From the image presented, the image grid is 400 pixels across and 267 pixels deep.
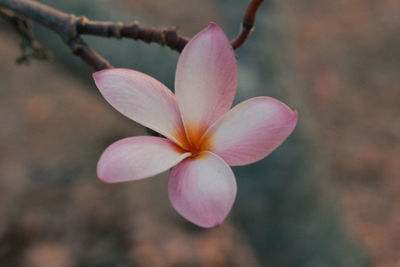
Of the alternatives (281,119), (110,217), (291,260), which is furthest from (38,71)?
(281,119)

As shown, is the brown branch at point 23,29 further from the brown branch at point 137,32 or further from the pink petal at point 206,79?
the pink petal at point 206,79

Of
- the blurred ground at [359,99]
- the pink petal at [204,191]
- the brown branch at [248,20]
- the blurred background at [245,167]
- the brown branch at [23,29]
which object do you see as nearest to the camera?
the pink petal at [204,191]

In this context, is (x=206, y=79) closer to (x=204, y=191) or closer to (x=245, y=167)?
(x=204, y=191)

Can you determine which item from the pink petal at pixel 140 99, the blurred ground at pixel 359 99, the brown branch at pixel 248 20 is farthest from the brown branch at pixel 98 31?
A: the blurred ground at pixel 359 99

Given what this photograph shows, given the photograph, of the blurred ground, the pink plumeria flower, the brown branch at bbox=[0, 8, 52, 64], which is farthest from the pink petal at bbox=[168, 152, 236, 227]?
the blurred ground

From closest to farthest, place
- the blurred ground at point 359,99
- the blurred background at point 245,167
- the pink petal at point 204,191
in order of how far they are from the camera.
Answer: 1. the pink petal at point 204,191
2. the blurred background at point 245,167
3. the blurred ground at point 359,99

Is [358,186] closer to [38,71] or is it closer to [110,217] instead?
[110,217]

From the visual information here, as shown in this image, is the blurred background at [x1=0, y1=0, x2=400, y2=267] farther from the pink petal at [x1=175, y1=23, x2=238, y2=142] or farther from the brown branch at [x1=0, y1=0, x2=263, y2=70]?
the pink petal at [x1=175, y1=23, x2=238, y2=142]

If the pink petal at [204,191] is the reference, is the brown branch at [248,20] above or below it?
above
